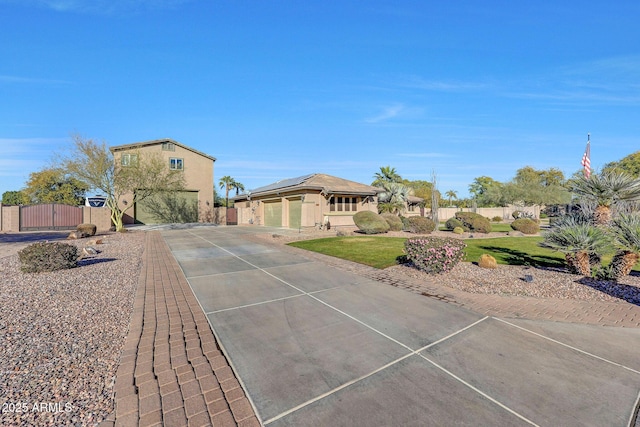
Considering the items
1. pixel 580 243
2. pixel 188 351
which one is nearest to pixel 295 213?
pixel 580 243

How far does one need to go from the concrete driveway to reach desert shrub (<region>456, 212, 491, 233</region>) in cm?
1680

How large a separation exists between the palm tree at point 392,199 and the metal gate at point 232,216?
18361 millimetres

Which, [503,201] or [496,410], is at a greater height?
[503,201]

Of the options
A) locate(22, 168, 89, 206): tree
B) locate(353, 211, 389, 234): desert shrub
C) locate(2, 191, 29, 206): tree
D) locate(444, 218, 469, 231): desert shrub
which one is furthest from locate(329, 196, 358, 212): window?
locate(2, 191, 29, 206): tree

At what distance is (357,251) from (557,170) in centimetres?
6718

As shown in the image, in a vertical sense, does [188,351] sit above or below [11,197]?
below

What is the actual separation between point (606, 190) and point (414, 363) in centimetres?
849

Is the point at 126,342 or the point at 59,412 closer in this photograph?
the point at 59,412

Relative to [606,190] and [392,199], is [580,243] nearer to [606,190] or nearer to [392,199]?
[606,190]

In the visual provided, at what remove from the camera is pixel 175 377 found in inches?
125

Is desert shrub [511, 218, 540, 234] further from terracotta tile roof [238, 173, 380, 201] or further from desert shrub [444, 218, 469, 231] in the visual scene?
terracotta tile roof [238, 173, 380, 201]

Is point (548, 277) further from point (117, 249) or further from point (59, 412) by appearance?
point (117, 249)

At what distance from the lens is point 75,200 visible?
3734 centimetres

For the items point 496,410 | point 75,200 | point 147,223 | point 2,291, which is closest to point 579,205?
point 496,410
